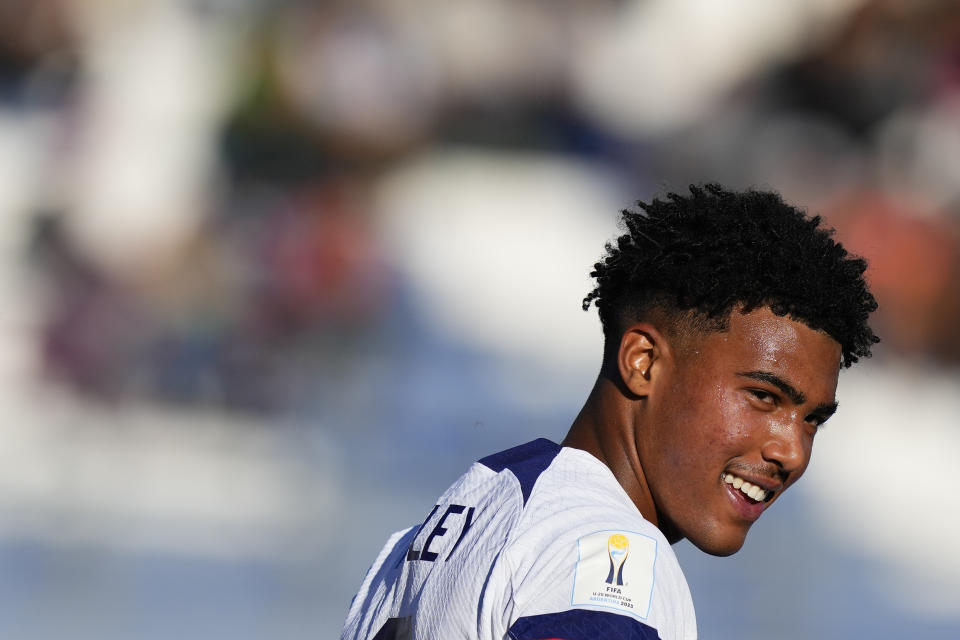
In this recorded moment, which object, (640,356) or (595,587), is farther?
(640,356)

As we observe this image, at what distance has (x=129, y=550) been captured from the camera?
22.7 ft

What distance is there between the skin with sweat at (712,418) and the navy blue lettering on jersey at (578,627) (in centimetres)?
45

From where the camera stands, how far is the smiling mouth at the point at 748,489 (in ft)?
7.01

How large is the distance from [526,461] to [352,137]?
9.02 meters

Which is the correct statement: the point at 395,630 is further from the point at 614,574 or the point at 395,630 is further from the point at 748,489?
the point at 748,489

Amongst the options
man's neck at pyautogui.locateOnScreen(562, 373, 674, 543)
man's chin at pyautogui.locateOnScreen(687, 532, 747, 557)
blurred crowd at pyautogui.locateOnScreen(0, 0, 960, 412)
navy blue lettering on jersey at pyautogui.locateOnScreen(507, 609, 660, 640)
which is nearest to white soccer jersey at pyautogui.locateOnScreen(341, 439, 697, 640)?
navy blue lettering on jersey at pyautogui.locateOnScreen(507, 609, 660, 640)

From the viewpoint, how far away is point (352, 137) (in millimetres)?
10719

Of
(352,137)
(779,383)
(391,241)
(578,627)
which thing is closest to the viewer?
(578,627)

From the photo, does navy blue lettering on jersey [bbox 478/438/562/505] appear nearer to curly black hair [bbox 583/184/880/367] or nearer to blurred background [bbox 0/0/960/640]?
curly black hair [bbox 583/184/880/367]

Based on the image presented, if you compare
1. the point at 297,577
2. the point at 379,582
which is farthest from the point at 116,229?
the point at 379,582

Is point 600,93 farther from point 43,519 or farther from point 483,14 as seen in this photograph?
point 43,519

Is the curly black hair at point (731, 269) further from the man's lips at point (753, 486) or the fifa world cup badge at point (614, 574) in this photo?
the fifa world cup badge at point (614, 574)

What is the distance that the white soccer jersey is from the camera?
166 centimetres

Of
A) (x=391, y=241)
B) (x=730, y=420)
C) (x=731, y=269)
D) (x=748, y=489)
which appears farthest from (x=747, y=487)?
(x=391, y=241)
